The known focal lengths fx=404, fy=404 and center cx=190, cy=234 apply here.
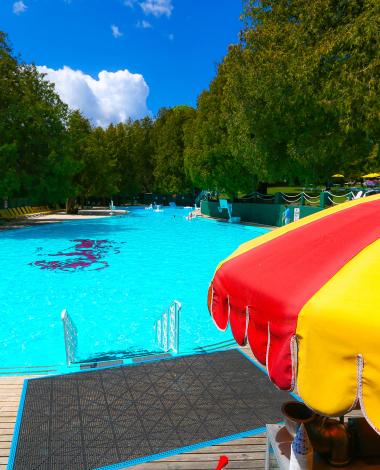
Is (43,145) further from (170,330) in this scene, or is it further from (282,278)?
(282,278)

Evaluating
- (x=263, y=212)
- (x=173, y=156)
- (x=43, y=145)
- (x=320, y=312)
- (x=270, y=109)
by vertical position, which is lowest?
(x=263, y=212)

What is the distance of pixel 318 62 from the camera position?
66.2 ft

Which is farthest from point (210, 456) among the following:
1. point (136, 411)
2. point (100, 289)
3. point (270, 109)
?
point (270, 109)

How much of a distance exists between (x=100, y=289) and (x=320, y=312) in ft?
43.2

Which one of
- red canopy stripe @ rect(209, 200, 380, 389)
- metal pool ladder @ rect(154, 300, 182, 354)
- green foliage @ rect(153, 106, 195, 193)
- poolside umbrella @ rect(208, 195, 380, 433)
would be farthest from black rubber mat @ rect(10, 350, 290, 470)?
green foliage @ rect(153, 106, 195, 193)

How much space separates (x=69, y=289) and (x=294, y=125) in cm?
1800

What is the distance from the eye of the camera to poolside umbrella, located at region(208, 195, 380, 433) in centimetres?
176

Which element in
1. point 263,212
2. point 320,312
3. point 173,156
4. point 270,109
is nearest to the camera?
point 320,312

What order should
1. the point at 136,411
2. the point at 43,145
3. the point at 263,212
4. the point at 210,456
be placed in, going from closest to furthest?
the point at 210,456, the point at 136,411, the point at 263,212, the point at 43,145

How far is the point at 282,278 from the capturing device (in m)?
2.32

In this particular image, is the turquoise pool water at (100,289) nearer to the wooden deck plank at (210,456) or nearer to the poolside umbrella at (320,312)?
the wooden deck plank at (210,456)

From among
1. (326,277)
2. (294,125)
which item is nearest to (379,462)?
(326,277)

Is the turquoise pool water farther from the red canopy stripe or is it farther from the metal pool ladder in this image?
the red canopy stripe

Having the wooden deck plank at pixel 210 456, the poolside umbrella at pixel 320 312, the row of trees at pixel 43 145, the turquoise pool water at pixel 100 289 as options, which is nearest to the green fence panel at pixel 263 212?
the turquoise pool water at pixel 100 289
